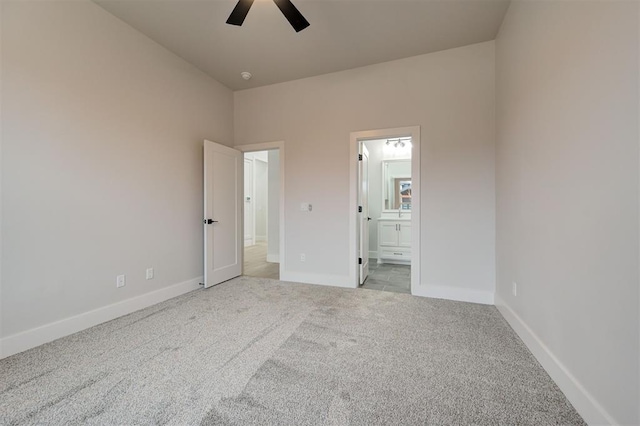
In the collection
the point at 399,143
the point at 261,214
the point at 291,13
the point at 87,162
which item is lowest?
the point at 261,214

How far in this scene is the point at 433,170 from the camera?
10.0 feet

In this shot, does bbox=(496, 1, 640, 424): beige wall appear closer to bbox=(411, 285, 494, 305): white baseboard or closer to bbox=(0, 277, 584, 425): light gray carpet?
bbox=(0, 277, 584, 425): light gray carpet

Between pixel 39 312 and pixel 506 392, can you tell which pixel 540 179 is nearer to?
pixel 506 392

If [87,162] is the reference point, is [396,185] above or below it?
above

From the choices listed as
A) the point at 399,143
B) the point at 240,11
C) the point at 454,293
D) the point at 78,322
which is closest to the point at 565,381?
the point at 454,293

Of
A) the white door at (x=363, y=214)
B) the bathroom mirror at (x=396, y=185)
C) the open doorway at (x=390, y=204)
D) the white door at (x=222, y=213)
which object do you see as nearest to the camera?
the white door at (x=222, y=213)

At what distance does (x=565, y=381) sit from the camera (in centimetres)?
142

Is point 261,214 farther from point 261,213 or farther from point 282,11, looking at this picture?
point 282,11

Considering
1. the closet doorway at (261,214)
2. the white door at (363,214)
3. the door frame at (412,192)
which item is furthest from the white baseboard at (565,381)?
the closet doorway at (261,214)

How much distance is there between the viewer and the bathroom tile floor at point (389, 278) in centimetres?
345

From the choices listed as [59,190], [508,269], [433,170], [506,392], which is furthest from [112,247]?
[508,269]

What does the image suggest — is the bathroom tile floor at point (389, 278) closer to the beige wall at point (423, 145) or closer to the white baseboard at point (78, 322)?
the beige wall at point (423, 145)

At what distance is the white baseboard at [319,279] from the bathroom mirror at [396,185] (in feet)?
7.49

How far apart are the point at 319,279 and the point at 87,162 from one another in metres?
2.80
